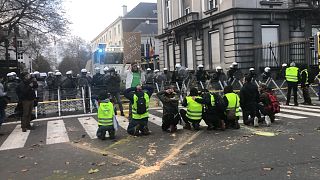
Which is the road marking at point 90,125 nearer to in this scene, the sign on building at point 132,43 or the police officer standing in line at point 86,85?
Result: the police officer standing in line at point 86,85

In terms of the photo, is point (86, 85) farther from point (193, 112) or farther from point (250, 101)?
point (250, 101)

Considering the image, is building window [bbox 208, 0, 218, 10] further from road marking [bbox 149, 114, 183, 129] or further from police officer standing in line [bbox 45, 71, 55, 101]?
road marking [bbox 149, 114, 183, 129]

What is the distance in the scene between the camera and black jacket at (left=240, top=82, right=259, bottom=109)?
39.5 ft

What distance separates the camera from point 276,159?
781 cm

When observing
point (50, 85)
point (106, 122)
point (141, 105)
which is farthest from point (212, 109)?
point (50, 85)

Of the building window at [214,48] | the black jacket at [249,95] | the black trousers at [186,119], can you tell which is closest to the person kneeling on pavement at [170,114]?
the black trousers at [186,119]

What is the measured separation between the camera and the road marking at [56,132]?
36.5ft

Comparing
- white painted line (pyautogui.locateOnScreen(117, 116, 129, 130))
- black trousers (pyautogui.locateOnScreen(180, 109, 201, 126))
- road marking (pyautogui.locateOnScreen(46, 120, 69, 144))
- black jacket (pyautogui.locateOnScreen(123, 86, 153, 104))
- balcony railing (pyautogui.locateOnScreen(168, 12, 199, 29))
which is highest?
balcony railing (pyautogui.locateOnScreen(168, 12, 199, 29))

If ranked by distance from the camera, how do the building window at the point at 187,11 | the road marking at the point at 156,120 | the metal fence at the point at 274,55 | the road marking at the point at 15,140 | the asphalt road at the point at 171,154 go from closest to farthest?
the asphalt road at the point at 171,154 < the road marking at the point at 15,140 < the road marking at the point at 156,120 < the metal fence at the point at 274,55 < the building window at the point at 187,11

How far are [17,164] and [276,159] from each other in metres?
4.90

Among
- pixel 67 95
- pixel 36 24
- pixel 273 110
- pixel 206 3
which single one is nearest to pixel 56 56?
pixel 36 24

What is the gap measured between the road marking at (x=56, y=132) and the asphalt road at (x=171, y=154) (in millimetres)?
29

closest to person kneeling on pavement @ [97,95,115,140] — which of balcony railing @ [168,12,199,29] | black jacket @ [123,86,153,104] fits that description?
black jacket @ [123,86,153,104]

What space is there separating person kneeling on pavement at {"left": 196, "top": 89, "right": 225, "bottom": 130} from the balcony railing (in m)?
22.2
